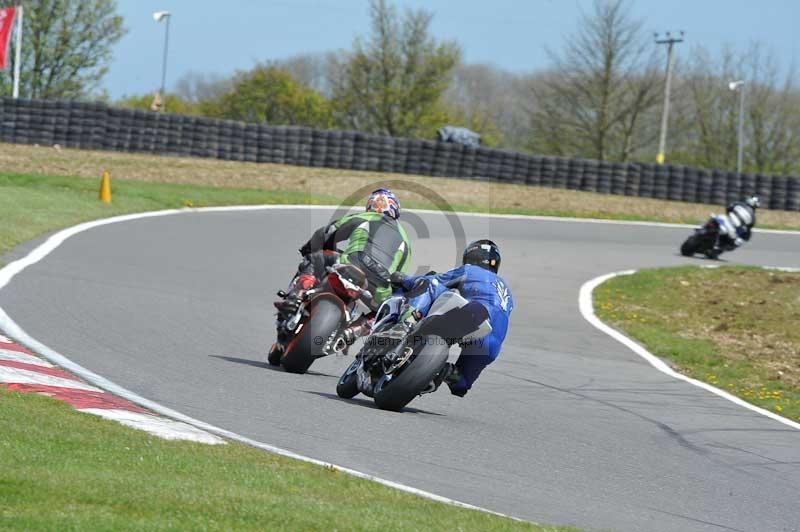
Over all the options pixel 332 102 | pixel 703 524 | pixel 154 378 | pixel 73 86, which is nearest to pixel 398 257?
pixel 154 378

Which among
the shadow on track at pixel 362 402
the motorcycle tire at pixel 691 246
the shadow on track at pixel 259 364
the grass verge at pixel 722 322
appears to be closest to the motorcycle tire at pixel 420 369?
the shadow on track at pixel 362 402

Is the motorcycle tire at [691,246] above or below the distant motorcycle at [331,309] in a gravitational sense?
above

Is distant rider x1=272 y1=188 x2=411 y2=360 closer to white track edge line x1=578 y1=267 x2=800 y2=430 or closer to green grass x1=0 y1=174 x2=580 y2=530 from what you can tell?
green grass x1=0 y1=174 x2=580 y2=530

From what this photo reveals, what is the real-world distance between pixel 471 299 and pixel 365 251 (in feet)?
5.14

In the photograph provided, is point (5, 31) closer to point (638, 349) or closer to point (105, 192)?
point (105, 192)

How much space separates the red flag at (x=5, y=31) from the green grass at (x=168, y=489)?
31.1 m

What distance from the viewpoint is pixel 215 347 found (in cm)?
1105

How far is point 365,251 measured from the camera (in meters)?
9.87

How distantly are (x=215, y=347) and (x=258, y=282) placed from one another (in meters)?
5.70

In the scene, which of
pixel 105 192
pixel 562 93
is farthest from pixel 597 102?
pixel 105 192

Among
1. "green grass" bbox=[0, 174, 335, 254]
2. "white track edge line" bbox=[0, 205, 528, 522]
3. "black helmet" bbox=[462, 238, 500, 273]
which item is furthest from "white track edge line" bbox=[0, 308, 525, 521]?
"green grass" bbox=[0, 174, 335, 254]

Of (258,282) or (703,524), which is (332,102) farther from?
(703,524)

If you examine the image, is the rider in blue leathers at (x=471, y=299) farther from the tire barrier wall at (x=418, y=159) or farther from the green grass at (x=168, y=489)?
the tire barrier wall at (x=418, y=159)

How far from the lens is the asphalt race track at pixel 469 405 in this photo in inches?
266
